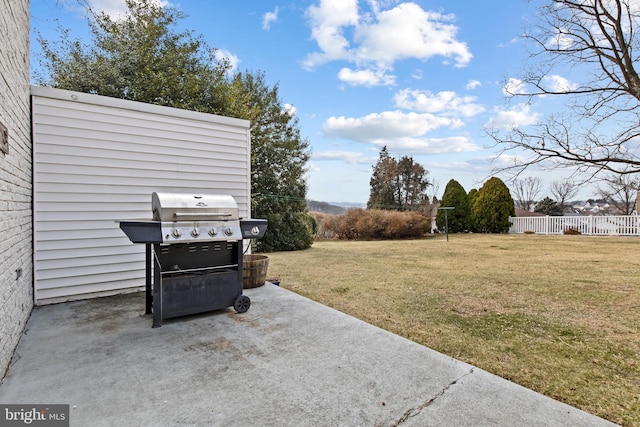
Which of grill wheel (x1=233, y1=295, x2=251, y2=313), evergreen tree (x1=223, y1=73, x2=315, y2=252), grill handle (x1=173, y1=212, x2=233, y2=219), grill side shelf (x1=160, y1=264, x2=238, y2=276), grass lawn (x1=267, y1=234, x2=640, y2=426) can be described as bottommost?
grass lawn (x1=267, y1=234, x2=640, y2=426)

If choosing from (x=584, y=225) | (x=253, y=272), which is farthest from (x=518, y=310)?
(x=584, y=225)

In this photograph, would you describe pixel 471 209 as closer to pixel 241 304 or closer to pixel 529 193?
pixel 241 304

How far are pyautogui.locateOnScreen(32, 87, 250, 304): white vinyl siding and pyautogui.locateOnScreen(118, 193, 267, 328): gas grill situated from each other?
0.96 meters

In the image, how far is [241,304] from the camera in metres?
3.12

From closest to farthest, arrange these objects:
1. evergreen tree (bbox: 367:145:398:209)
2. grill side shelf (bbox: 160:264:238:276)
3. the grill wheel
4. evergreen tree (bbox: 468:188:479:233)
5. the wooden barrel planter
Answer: grill side shelf (bbox: 160:264:238:276) → the grill wheel → the wooden barrel planter → evergreen tree (bbox: 468:188:479:233) → evergreen tree (bbox: 367:145:398:209)

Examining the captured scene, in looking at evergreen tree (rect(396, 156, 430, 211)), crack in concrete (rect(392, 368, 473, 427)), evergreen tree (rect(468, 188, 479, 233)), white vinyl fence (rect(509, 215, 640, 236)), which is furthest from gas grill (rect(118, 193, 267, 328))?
evergreen tree (rect(396, 156, 430, 211))

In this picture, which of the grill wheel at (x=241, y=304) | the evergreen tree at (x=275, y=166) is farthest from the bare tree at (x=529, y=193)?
the grill wheel at (x=241, y=304)

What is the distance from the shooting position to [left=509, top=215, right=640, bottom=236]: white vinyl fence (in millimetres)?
13125

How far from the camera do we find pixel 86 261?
11.8 feet

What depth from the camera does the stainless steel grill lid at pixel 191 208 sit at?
2.67 meters

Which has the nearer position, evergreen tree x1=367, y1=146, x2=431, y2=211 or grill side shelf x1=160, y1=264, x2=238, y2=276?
grill side shelf x1=160, y1=264, x2=238, y2=276

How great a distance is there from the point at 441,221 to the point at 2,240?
52.4 ft

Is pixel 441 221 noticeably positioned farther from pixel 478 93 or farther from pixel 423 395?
pixel 423 395

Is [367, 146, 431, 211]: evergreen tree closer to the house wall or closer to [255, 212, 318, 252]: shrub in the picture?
[255, 212, 318, 252]: shrub
